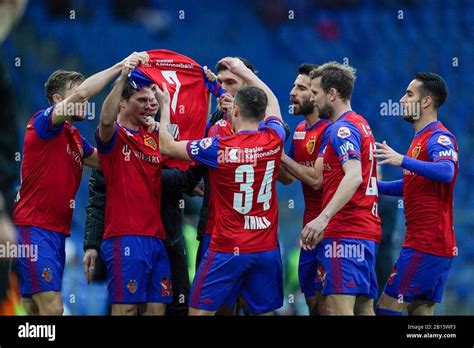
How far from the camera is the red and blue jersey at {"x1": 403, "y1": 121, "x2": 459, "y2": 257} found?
267 inches

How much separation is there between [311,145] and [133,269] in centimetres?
160

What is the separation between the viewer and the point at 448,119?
10.7 meters

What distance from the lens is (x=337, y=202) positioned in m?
6.07

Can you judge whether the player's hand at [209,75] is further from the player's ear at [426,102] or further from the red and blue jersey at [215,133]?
the player's ear at [426,102]

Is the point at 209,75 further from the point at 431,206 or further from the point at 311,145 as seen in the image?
the point at 431,206

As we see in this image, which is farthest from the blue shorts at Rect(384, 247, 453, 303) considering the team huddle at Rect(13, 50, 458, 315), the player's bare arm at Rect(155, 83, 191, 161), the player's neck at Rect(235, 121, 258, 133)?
the player's bare arm at Rect(155, 83, 191, 161)

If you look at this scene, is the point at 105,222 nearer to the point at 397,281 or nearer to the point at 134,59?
the point at 134,59

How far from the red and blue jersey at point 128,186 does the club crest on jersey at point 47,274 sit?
443 millimetres

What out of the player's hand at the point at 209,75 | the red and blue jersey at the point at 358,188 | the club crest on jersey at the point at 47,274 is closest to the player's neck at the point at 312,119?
the red and blue jersey at the point at 358,188

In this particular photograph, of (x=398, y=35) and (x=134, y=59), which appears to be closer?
(x=134, y=59)
